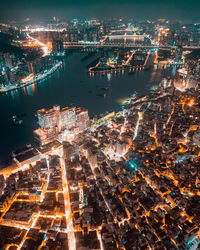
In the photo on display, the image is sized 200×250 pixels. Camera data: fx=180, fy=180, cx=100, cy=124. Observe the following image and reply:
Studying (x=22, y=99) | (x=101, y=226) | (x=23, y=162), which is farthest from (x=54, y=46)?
(x=101, y=226)

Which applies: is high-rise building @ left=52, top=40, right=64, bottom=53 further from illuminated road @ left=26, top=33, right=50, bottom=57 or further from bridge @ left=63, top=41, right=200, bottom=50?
bridge @ left=63, top=41, right=200, bottom=50

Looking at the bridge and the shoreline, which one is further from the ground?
the bridge

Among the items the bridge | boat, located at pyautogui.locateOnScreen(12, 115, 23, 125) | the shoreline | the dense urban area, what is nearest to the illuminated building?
the dense urban area

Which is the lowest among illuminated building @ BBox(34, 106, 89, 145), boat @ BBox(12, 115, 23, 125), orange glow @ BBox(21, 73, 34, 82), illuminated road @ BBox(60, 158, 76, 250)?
illuminated road @ BBox(60, 158, 76, 250)

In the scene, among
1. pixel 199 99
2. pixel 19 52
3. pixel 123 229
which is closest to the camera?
pixel 123 229

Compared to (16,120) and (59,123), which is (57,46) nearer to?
(16,120)

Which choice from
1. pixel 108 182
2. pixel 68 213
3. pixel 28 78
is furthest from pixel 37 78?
pixel 68 213

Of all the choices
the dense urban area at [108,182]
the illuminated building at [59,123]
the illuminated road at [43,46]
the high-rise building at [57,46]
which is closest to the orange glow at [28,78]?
the illuminated road at [43,46]

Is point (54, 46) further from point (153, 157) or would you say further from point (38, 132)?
point (153, 157)

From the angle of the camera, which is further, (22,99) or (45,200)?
(22,99)
